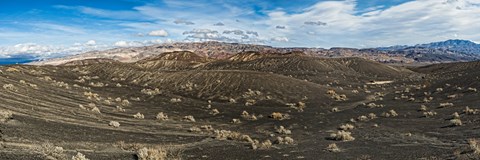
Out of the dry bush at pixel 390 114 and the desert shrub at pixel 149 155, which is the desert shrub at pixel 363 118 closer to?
the dry bush at pixel 390 114

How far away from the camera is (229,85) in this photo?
5909cm

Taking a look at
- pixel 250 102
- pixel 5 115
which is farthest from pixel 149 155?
pixel 250 102

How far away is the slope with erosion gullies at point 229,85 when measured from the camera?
54447mm

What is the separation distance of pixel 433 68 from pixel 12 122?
14394cm

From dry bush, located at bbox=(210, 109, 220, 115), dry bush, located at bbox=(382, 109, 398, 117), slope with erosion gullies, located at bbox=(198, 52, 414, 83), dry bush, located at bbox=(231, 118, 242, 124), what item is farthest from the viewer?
slope with erosion gullies, located at bbox=(198, 52, 414, 83)

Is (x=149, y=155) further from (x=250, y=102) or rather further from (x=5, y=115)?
(x=250, y=102)

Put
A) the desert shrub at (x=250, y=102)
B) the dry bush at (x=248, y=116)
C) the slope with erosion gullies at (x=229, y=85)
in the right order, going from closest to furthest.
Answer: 1. the dry bush at (x=248, y=116)
2. the desert shrub at (x=250, y=102)
3. the slope with erosion gullies at (x=229, y=85)

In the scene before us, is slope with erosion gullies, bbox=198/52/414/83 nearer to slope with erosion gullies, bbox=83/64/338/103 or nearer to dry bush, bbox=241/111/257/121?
slope with erosion gullies, bbox=83/64/338/103

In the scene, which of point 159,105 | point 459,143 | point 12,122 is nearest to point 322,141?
point 459,143

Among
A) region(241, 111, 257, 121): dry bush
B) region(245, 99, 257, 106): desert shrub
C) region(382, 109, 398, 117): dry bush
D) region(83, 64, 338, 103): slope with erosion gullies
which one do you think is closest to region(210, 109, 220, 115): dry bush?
region(241, 111, 257, 121): dry bush

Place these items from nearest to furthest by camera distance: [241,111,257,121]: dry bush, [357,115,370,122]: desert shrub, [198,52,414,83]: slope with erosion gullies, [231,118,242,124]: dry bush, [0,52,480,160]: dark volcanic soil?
[0,52,480,160]: dark volcanic soil, [357,115,370,122]: desert shrub, [231,118,242,124]: dry bush, [241,111,257,121]: dry bush, [198,52,414,83]: slope with erosion gullies

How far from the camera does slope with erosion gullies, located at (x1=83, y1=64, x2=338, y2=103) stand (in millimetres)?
54447

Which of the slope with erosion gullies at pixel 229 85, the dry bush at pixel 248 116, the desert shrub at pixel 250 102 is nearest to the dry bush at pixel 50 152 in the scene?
the dry bush at pixel 248 116

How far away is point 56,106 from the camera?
28.7m
